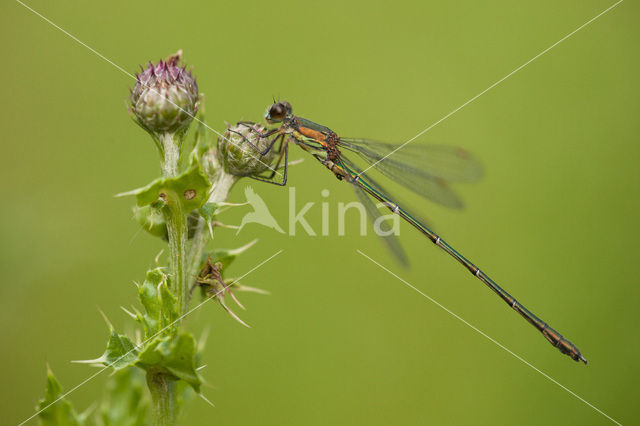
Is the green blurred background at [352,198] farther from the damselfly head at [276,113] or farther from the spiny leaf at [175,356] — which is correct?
the spiny leaf at [175,356]

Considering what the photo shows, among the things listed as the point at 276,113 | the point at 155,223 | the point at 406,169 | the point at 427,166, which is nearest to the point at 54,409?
the point at 155,223

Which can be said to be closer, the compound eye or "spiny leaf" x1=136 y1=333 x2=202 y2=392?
"spiny leaf" x1=136 y1=333 x2=202 y2=392

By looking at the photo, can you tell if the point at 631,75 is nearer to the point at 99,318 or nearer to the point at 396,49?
the point at 396,49

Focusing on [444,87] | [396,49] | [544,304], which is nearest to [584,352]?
[544,304]

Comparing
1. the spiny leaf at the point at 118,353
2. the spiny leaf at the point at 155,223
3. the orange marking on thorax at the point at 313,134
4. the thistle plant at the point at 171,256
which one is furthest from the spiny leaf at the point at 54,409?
the orange marking on thorax at the point at 313,134

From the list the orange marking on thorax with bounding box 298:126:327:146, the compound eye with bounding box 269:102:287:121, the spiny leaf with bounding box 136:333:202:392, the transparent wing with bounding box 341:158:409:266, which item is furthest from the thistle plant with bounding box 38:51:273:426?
the transparent wing with bounding box 341:158:409:266

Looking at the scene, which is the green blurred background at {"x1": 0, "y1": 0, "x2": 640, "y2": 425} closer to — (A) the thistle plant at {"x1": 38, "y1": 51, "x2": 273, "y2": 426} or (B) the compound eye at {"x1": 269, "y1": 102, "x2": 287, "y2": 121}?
(B) the compound eye at {"x1": 269, "y1": 102, "x2": 287, "y2": 121}
